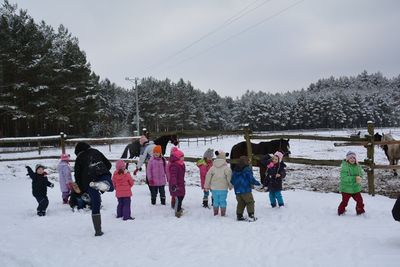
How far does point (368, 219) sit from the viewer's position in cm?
690

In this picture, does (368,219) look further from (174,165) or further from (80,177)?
(80,177)

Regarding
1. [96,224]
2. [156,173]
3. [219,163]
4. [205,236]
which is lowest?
[205,236]

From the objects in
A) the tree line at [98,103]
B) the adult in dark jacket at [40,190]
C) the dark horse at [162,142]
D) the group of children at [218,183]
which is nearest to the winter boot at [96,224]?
the group of children at [218,183]

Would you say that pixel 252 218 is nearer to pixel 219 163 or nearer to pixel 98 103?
pixel 219 163

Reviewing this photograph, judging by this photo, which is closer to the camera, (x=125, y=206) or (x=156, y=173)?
(x=125, y=206)

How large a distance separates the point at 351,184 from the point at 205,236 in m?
3.13

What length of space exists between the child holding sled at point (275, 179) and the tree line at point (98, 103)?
82.2 ft

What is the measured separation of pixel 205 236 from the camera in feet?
20.1

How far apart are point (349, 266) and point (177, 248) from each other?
93.5 inches

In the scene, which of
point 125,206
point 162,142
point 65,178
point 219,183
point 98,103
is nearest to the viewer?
point 125,206

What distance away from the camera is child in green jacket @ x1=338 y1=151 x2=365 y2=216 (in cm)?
719

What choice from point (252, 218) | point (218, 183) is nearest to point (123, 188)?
point (218, 183)

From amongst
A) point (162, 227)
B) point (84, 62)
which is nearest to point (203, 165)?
point (162, 227)

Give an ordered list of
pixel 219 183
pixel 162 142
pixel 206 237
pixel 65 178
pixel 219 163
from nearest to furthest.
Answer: pixel 206 237
pixel 219 183
pixel 219 163
pixel 65 178
pixel 162 142
